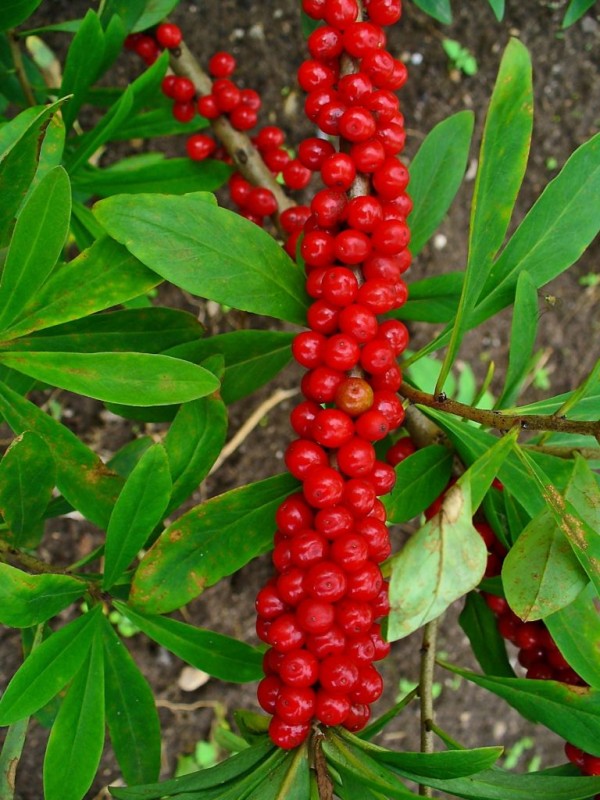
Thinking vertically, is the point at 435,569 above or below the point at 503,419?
below

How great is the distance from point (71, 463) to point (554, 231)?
2.33ft

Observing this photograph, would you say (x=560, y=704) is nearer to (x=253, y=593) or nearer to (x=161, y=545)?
(x=161, y=545)

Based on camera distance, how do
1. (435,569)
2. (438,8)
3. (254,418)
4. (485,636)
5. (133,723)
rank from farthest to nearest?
(254,418) → (438,8) → (485,636) → (133,723) → (435,569)

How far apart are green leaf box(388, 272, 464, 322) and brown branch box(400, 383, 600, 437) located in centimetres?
27

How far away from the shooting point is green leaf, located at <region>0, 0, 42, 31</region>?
108cm

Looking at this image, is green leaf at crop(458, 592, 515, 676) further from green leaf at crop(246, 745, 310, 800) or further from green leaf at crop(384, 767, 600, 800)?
green leaf at crop(246, 745, 310, 800)

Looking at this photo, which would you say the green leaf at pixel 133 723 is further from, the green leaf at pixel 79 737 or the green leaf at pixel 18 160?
the green leaf at pixel 18 160

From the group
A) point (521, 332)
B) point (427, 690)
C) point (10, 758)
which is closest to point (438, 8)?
point (521, 332)

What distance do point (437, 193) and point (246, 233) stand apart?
48 cm

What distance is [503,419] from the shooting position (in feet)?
2.92

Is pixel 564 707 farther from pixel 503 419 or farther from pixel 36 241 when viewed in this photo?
pixel 36 241

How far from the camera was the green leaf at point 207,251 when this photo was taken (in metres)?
0.82

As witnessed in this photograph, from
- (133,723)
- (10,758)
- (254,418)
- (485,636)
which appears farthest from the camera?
(254,418)

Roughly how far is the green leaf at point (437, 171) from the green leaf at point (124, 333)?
442 millimetres
